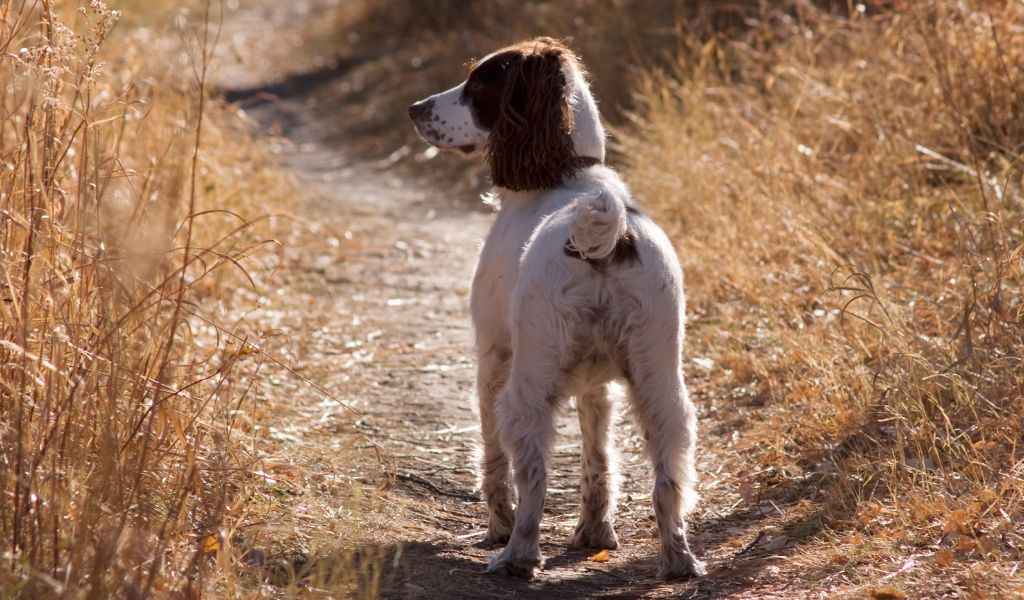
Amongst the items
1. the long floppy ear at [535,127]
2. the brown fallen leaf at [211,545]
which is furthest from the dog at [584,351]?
the brown fallen leaf at [211,545]

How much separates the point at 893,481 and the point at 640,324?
1051 mm

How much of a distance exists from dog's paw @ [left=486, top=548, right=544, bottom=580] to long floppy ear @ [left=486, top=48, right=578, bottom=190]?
1.28 m

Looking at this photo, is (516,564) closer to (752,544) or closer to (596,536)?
(596,536)

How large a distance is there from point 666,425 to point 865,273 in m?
1.82

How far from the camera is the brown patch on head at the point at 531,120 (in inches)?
153

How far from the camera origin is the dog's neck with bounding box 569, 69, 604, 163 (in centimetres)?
398

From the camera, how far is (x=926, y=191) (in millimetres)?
6242

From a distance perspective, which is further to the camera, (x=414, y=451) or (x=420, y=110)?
(x=414, y=451)

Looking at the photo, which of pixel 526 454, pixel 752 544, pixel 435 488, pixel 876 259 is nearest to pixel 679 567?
pixel 752 544

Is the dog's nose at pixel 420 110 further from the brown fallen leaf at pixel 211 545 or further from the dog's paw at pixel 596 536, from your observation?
the brown fallen leaf at pixel 211 545

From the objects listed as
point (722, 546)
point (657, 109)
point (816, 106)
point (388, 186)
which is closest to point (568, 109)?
point (722, 546)

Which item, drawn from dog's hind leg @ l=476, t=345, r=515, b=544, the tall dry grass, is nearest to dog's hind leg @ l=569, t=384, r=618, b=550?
dog's hind leg @ l=476, t=345, r=515, b=544

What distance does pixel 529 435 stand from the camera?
3320 millimetres

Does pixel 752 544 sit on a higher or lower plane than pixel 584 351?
lower
